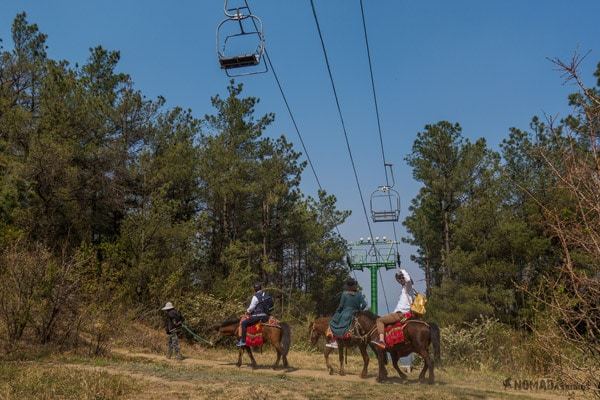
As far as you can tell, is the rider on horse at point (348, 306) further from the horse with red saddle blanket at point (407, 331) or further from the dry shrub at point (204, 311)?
the dry shrub at point (204, 311)

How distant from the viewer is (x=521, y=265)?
113 ft

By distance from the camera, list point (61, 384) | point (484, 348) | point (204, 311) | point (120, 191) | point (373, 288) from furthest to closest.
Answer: point (373, 288), point (120, 191), point (204, 311), point (484, 348), point (61, 384)

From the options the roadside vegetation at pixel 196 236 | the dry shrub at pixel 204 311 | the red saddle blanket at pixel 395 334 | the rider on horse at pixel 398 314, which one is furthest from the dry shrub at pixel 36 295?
the dry shrub at pixel 204 311

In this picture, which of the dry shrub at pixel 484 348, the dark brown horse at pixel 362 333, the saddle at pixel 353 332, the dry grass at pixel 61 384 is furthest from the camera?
the dry shrub at pixel 484 348

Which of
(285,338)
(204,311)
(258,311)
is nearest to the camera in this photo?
(285,338)

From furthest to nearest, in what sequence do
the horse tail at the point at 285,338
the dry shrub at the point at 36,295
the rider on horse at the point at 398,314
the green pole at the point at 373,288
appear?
the green pole at the point at 373,288 → the horse tail at the point at 285,338 → the dry shrub at the point at 36,295 → the rider on horse at the point at 398,314

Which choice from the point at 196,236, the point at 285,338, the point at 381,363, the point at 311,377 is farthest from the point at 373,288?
the point at 381,363

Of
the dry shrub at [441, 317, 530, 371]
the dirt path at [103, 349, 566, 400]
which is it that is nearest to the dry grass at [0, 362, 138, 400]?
the dirt path at [103, 349, 566, 400]

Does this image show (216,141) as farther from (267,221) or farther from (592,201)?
(592,201)

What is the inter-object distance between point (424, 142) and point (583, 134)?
36.4 m

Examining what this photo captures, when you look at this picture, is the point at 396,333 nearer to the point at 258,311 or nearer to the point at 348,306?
the point at 348,306

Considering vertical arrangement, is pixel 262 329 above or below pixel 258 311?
below

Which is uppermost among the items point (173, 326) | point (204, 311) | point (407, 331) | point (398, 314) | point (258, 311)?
point (204, 311)

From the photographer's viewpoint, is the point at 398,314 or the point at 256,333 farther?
the point at 256,333
